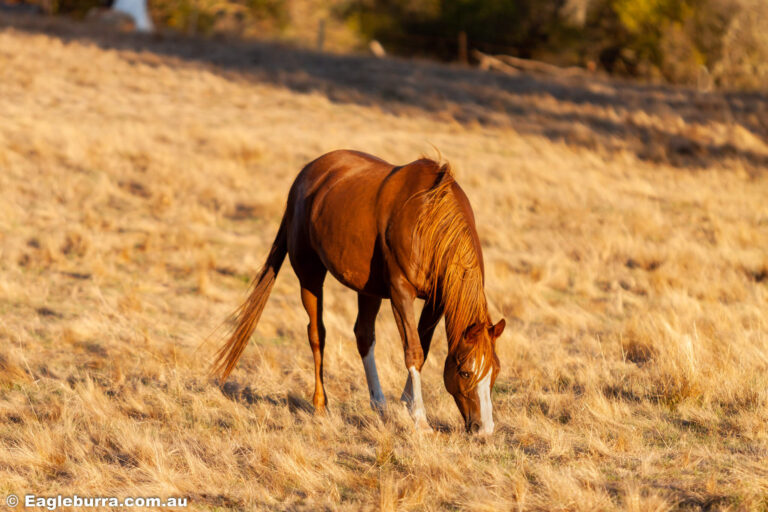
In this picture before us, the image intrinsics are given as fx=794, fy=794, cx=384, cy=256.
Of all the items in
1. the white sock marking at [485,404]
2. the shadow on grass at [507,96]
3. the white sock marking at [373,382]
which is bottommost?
the white sock marking at [373,382]

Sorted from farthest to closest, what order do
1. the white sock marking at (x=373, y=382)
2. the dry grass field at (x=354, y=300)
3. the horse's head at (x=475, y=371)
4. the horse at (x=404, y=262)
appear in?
the white sock marking at (x=373, y=382), the horse at (x=404, y=262), the horse's head at (x=475, y=371), the dry grass field at (x=354, y=300)

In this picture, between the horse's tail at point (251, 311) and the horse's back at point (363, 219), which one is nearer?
the horse's back at point (363, 219)

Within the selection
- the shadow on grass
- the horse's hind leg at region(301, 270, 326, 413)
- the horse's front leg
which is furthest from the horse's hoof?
the shadow on grass

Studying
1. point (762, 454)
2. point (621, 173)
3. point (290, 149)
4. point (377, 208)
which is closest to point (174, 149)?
point (290, 149)

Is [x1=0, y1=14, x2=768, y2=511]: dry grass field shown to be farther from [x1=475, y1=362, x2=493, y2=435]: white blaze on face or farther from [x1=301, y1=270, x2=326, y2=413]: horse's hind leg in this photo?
[x1=301, y1=270, x2=326, y2=413]: horse's hind leg

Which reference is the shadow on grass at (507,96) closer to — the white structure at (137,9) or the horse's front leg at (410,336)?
the white structure at (137,9)

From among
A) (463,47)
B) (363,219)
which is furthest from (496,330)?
(463,47)

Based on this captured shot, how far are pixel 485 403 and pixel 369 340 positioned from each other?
1.31 meters

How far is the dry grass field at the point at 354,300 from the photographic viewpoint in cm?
455

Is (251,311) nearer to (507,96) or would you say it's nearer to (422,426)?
(422,426)

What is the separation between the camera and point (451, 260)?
16.1 feet

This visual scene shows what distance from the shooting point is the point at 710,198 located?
48.0 ft

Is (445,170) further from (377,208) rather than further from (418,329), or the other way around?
(418,329)

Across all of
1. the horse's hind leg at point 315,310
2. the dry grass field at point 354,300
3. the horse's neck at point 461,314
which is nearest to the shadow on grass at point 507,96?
the dry grass field at point 354,300
